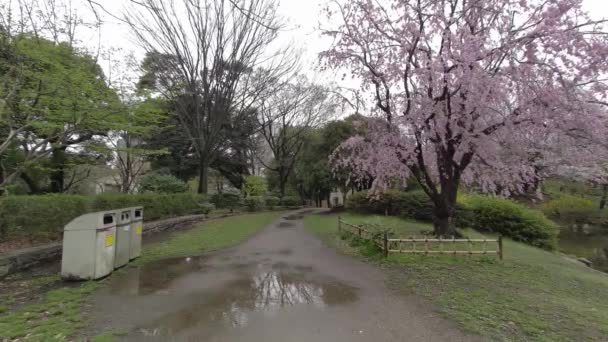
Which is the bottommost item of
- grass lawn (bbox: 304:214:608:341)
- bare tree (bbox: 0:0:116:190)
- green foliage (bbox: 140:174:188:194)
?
grass lawn (bbox: 304:214:608:341)

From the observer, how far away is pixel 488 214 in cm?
1456

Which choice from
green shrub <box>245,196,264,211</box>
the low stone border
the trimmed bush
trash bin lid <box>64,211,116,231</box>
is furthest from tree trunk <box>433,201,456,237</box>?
green shrub <box>245,196,264,211</box>

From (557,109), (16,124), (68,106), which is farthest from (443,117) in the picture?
Result: (16,124)

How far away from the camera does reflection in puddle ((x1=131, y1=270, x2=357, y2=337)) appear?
3.73 m

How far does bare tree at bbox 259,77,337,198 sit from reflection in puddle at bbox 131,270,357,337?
21.7m

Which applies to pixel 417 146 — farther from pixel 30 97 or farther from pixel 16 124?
pixel 16 124

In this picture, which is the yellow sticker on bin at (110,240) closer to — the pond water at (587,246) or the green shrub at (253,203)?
the pond water at (587,246)

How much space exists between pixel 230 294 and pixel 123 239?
303cm

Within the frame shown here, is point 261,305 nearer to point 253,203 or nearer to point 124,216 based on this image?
point 124,216

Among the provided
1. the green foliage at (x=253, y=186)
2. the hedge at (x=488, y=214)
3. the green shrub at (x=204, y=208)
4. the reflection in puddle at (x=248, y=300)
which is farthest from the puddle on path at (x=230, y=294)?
the green foliage at (x=253, y=186)

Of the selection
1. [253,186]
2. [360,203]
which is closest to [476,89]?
[360,203]

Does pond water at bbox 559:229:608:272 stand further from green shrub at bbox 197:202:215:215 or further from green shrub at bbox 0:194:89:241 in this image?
green shrub at bbox 0:194:89:241

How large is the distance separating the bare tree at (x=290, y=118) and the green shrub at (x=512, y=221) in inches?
575

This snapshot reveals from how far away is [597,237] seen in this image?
Result: 19328mm
